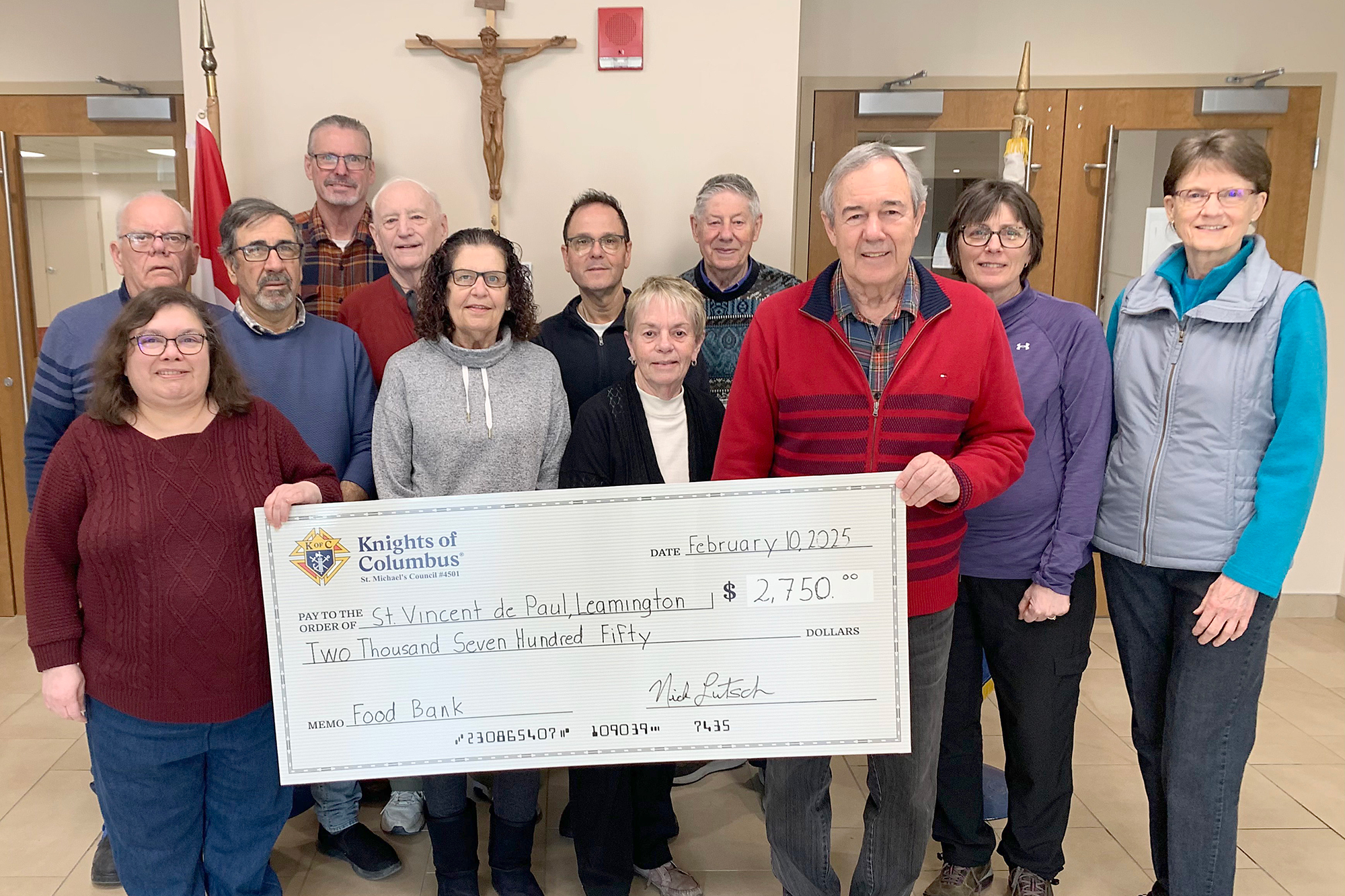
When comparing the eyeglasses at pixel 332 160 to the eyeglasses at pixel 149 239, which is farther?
the eyeglasses at pixel 332 160

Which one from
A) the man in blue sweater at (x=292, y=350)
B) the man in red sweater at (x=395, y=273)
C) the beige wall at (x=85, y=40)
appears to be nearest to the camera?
the man in blue sweater at (x=292, y=350)

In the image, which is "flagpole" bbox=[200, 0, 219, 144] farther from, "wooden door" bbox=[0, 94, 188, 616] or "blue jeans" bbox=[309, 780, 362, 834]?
"blue jeans" bbox=[309, 780, 362, 834]

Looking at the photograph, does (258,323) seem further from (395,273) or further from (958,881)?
(958,881)

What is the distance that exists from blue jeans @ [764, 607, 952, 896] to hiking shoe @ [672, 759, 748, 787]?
3.22ft

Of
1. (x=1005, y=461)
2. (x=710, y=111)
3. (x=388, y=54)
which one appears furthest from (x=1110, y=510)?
(x=388, y=54)

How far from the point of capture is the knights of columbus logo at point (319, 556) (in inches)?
69.0

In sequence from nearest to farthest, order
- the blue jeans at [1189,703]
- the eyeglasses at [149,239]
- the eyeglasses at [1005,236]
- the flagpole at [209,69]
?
the blue jeans at [1189,703] → the eyeglasses at [1005,236] → the eyeglasses at [149,239] → the flagpole at [209,69]

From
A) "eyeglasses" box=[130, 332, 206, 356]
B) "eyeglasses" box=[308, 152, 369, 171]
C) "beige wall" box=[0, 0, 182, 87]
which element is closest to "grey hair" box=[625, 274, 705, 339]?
"eyeglasses" box=[130, 332, 206, 356]

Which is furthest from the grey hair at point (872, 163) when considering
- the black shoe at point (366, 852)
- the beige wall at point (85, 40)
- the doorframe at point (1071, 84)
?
the beige wall at point (85, 40)

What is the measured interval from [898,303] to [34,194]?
13.3ft

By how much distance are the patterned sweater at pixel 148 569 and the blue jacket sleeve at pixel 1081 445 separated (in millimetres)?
1678

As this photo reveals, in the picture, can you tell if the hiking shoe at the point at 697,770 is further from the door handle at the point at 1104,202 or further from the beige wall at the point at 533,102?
the door handle at the point at 1104,202

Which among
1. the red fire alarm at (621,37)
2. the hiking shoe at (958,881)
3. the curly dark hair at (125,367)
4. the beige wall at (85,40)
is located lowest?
the hiking shoe at (958,881)

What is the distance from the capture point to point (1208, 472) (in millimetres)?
1860
